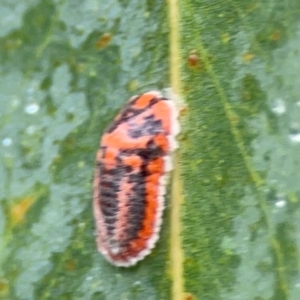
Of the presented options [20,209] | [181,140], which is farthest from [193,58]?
[20,209]

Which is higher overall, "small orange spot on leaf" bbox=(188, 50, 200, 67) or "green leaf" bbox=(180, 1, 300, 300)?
Result: "small orange spot on leaf" bbox=(188, 50, 200, 67)

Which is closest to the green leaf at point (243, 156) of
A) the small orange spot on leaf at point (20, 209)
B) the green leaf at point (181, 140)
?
the green leaf at point (181, 140)

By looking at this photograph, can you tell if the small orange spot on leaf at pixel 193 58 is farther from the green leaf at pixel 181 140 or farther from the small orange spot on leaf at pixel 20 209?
the small orange spot on leaf at pixel 20 209

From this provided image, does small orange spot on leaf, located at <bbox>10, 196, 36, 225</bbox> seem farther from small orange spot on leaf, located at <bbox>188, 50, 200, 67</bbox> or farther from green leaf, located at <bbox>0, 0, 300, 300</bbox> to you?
small orange spot on leaf, located at <bbox>188, 50, 200, 67</bbox>

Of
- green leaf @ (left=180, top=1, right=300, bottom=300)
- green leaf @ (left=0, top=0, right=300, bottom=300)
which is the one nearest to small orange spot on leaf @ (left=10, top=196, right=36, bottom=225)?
green leaf @ (left=0, top=0, right=300, bottom=300)

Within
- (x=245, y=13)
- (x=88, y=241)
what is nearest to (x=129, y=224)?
(x=88, y=241)

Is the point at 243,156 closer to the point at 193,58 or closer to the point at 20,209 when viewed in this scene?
the point at 193,58

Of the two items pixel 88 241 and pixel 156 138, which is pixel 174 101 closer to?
pixel 156 138
